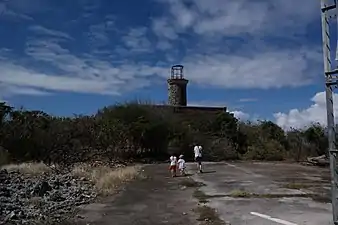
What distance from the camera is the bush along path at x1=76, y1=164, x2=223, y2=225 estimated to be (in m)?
11.9

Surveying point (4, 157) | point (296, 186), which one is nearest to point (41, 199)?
point (296, 186)

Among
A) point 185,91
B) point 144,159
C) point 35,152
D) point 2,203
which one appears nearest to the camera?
point 2,203

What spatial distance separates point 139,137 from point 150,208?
84.9 ft

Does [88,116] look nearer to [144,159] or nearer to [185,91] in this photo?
[144,159]

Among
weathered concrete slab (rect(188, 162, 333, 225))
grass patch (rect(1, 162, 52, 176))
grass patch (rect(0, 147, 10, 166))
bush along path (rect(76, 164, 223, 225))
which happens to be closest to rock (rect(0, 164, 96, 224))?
bush along path (rect(76, 164, 223, 225))

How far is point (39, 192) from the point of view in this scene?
1816 centimetres

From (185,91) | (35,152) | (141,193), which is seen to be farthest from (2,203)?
(185,91)

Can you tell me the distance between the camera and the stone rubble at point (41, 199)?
12.5 meters

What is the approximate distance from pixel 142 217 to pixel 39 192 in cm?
700

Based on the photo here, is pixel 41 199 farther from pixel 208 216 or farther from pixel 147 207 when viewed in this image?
pixel 208 216

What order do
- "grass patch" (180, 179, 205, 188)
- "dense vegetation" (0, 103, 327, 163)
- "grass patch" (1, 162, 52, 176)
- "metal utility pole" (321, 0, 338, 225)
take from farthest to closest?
1. "dense vegetation" (0, 103, 327, 163)
2. "grass patch" (1, 162, 52, 176)
3. "grass patch" (180, 179, 205, 188)
4. "metal utility pole" (321, 0, 338, 225)

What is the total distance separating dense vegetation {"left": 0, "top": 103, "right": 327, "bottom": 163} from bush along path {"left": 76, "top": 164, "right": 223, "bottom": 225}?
18.0 m

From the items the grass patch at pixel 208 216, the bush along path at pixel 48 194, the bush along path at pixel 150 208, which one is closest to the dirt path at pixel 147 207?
the bush along path at pixel 150 208

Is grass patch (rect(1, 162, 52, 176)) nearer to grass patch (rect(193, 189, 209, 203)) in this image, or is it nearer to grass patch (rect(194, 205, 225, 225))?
grass patch (rect(193, 189, 209, 203))
